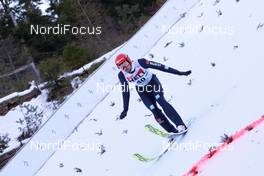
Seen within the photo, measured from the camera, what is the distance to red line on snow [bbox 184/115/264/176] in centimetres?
733

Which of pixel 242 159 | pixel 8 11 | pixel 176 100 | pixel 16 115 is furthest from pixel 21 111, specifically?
pixel 8 11

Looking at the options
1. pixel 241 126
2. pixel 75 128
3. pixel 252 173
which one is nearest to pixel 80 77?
pixel 75 128

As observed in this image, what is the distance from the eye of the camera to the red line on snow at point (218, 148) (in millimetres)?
7334

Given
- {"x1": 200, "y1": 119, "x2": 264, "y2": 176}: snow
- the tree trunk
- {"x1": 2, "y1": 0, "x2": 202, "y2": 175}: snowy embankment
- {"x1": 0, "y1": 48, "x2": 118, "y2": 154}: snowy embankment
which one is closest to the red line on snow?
{"x1": 200, "y1": 119, "x2": 264, "y2": 176}: snow

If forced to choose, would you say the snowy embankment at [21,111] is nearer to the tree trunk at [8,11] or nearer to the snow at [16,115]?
the snow at [16,115]

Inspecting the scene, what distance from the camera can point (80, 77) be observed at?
1800 centimetres

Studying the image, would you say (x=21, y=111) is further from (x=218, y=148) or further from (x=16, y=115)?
(x=218, y=148)

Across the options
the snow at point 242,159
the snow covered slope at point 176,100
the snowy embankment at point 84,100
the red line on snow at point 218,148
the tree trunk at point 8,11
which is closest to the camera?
the snow at point 242,159

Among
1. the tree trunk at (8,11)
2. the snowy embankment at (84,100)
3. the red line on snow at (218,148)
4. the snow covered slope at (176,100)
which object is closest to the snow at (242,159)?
the red line on snow at (218,148)

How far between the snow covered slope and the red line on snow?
214mm

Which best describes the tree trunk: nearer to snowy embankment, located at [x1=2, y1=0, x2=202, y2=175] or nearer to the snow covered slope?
snowy embankment, located at [x1=2, y1=0, x2=202, y2=175]

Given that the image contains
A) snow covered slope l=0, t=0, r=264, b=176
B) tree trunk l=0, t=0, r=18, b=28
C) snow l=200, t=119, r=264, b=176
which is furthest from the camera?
tree trunk l=0, t=0, r=18, b=28

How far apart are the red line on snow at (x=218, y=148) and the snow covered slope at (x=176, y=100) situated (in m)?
0.21

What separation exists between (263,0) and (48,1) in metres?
23.6
